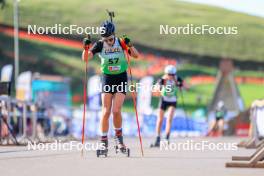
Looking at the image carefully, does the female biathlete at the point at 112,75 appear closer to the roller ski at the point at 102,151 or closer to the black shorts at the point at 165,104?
the roller ski at the point at 102,151

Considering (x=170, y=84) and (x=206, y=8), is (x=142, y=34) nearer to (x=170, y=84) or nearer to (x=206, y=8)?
(x=206, y=8)

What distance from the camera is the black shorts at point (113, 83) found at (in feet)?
37.3

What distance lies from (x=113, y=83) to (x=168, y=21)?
5273cm

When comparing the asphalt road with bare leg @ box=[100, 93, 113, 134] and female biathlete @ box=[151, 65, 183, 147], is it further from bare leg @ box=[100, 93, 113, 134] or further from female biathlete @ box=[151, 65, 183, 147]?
female biathlete @ box=[151, 65, 183, 147]

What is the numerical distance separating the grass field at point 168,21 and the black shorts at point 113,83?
4784 centimetres

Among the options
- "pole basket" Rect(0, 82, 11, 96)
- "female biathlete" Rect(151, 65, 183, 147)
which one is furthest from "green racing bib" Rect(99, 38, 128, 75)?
"female biathlete" Rect(151, 65, 183, 147)

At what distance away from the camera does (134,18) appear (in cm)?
6338

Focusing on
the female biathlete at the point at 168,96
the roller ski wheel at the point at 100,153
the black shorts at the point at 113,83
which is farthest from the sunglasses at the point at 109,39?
the female biathlete at the point at 168,96

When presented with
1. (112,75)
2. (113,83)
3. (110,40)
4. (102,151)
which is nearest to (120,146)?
(102,151)

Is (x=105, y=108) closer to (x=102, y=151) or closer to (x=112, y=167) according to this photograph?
(x=102, y=151)

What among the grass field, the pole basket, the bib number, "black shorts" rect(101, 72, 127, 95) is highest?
the grass field

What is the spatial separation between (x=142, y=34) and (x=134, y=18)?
1.79m

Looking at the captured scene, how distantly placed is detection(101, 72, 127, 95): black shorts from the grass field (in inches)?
1884

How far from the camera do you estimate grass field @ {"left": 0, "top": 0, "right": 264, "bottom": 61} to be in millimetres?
60844
